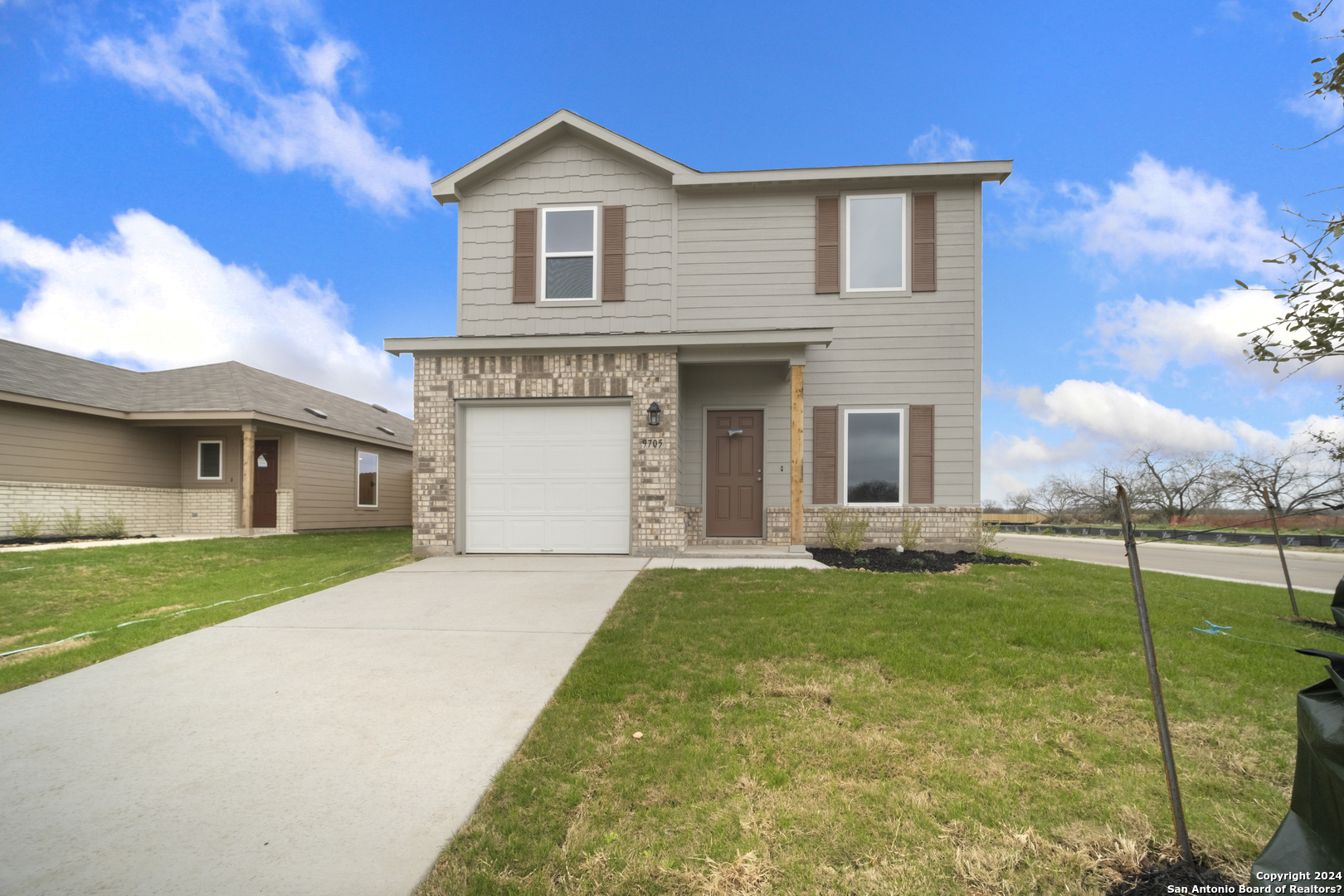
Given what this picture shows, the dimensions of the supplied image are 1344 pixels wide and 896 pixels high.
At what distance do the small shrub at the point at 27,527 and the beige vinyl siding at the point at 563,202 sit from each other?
10.7 meters

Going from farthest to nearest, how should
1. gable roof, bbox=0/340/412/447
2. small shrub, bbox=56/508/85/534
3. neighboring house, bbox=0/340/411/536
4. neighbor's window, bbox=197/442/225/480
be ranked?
1. neighbor's window, bbox=197/442/225/480
2. gable roof, bbox=0/340/412/447
3. small shrub, bbox=56/508/85/534
4. neighboring house, bbox=0/340/411/536

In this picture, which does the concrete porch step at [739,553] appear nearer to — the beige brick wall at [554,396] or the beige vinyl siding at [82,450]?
the beige brick wall at [554,396]

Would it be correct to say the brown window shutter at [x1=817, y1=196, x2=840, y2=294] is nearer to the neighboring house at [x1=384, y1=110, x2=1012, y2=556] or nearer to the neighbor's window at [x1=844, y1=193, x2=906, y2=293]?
the neighboring house at [x1=384, y1=110, x2=1012, y2=556]

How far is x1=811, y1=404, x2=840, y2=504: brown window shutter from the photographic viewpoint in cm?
1026

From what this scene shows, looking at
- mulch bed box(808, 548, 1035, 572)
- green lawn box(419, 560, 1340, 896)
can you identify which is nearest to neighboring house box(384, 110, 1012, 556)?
mulch bed box(808, 548, 1035, 572)

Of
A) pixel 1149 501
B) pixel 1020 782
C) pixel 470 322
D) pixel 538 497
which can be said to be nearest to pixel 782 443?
pixel 538 497

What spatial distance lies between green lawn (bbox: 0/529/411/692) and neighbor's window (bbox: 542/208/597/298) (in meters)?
5.09

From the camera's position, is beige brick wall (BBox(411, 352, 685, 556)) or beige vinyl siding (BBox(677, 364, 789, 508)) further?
beige vinyl siding (BBox(677, 364, 789, 508))

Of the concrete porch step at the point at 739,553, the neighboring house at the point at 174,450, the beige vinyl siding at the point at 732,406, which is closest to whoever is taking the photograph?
the concrete porch step at the point at 739,553

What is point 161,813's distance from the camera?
255 cm

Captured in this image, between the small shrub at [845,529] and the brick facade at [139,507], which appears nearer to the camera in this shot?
the small shrub at [845,529]

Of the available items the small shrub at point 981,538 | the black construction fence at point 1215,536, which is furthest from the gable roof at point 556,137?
the black construction fence at point 1215,536

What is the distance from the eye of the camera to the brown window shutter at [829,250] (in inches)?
410

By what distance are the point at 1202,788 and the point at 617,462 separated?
7382mm
